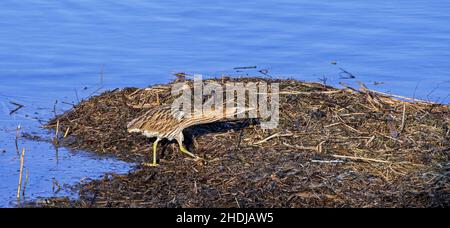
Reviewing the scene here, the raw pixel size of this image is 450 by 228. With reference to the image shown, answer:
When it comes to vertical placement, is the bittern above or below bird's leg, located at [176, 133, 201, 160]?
above

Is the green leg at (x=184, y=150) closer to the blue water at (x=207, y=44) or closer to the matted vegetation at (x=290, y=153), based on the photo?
the matted vegetation at (x=290, y=153)

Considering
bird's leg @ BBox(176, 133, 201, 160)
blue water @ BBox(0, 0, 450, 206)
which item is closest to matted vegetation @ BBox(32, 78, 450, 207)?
bird's leg @ BBox(176, 133, 201, 160)

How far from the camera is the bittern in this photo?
8617mm

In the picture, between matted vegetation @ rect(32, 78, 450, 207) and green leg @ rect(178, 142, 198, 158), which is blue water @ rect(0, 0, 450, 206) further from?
green leg @ rect(178, 142, 198, 158)

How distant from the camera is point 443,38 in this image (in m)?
13.3

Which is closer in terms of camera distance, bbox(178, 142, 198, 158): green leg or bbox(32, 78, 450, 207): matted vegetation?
bbox(32, 78, 450, 207): matted vegetation

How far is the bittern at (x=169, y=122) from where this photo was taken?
8.62m

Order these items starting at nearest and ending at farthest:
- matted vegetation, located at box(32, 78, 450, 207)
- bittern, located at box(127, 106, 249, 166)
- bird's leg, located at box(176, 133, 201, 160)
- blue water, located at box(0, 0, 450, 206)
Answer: matted vegetation, located at box(32, 78, 450, 207)
bird's leg, located at box(176, 133, 201, 160)
bittern, located at box(127, 106, 249, 166)
blue water, located at box(0, 0, 450, 206)

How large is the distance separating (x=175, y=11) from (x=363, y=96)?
562 cm

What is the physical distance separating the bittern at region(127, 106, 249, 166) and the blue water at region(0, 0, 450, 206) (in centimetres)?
142

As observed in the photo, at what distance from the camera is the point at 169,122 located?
8641mm

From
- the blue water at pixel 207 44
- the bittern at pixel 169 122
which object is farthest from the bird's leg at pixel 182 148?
the blue water at pixel 207 44

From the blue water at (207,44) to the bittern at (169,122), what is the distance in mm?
1422

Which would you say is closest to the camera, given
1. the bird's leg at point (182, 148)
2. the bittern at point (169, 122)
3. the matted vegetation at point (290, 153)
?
the matted vegetation at point (290, 153)
